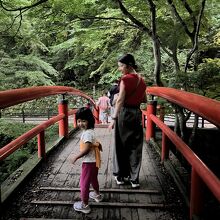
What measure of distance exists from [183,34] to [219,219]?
5.31 meters

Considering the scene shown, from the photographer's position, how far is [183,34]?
7.90 m

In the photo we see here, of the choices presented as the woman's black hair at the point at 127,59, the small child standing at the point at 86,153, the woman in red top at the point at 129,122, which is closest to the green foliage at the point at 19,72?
the woman in red top at the point at 129,122

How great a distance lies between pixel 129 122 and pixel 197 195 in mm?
1219

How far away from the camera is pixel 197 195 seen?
2.42m

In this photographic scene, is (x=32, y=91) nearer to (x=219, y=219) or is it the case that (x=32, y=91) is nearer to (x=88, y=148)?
(x=88, y=148)

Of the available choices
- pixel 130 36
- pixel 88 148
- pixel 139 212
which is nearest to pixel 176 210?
pixel 139 212

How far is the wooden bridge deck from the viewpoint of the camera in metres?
2.78

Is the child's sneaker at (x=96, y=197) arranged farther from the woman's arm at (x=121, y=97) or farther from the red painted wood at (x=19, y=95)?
the red painted wood at (x=19, y=95)

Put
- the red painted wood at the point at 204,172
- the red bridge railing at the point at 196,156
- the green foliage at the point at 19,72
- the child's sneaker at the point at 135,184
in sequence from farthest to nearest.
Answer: the green foliage at the point at 19,72 < the child's sneaker at the point at 135,184 < the red painted wood at the point at 204,172 < the red bridge railing at the point at 196,156

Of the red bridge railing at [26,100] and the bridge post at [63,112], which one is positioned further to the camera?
the bridge post at [63,112]

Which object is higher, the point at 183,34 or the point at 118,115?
the point at 183,34

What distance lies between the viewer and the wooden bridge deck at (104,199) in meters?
2.78

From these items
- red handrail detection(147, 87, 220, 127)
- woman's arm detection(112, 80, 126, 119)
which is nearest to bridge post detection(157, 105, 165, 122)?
woman's arm detection(112, 80, 126, 119)

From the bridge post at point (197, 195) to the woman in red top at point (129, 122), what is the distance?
1.00m
